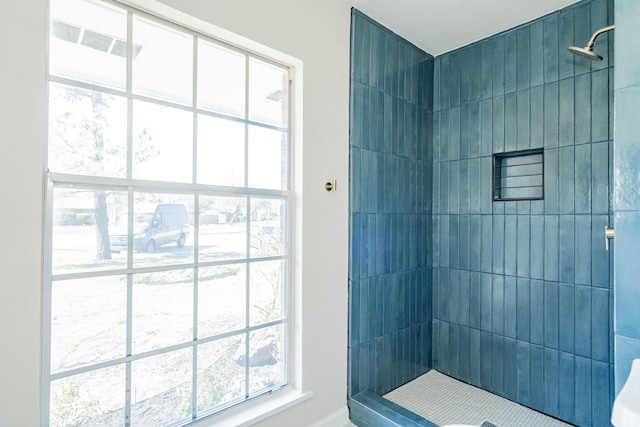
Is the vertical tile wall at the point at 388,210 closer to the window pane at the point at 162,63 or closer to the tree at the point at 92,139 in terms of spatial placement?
the window pane at the point at 162,63

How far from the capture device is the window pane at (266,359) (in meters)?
1.67

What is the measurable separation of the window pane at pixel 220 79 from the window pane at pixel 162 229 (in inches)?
18.5

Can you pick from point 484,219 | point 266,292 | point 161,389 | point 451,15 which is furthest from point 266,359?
point 451,15

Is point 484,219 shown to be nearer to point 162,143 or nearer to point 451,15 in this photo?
point 451,15

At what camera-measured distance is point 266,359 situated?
1730 millimetres

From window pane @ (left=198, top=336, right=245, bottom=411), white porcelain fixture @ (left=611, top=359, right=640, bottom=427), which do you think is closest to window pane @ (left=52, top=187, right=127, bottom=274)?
window pane @ (left=198, top=336, right=245, bottom=411)

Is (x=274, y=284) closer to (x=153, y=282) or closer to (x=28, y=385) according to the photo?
(x=153, y=282)

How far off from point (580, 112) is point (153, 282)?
246 centimetres

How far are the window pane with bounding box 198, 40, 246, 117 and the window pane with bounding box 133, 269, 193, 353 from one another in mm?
785

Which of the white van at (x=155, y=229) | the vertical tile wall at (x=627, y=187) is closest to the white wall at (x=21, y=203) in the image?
the white van at (x=155, y=229)

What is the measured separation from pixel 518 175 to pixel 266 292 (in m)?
1.85

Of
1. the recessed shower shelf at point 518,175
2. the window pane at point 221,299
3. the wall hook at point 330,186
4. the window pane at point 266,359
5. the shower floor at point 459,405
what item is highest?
the recessed shower shelf at point 518,175

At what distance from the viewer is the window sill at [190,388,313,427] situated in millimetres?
1508

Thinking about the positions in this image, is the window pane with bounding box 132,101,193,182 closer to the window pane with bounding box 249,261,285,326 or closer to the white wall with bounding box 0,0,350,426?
the white wall with bounding box 0,0,350,426
